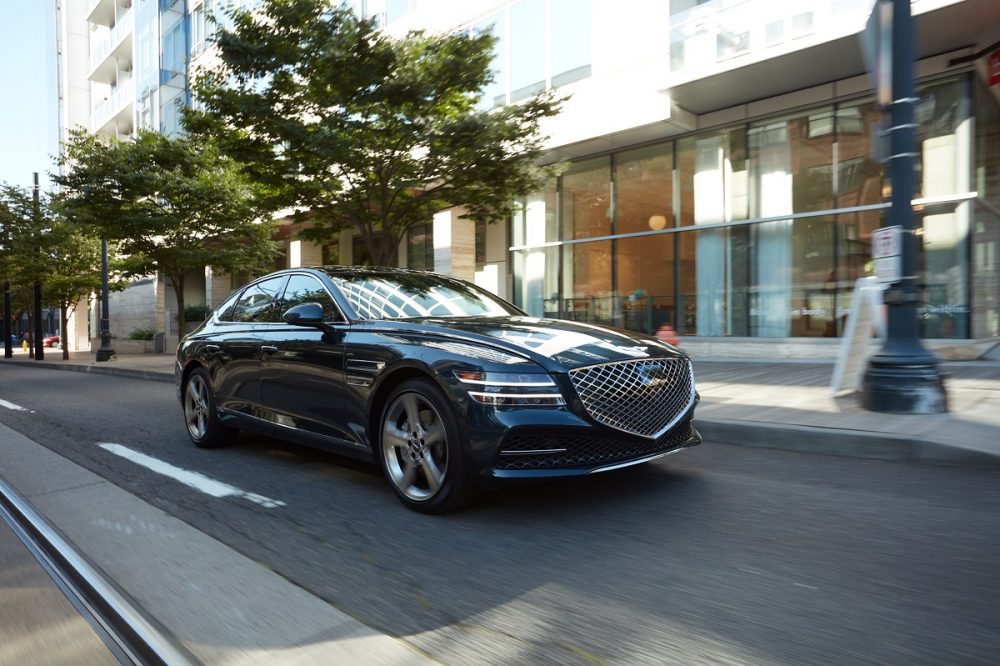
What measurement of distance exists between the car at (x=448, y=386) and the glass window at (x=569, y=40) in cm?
1280

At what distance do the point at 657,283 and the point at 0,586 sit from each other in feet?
49.1

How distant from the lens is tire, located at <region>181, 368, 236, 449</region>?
585cm

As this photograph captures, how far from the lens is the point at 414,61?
10.9m

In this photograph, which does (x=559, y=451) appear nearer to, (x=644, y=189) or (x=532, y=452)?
(x=532, y=452)

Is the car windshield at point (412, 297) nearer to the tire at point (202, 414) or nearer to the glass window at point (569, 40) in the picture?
the tire at point (202, 414)

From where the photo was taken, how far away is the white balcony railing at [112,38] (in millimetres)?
40469

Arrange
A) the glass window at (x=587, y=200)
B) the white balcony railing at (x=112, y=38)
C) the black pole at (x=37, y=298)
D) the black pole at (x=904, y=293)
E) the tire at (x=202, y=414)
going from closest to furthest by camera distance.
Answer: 1. the tire at (x=202, y=414)
2. the black pole at (x=904, y=293)
3. the glass window at (x=587, y=200)
4. the black pole at (x=37, y=298)
5. the white balcony railing at (x=112, y=38)

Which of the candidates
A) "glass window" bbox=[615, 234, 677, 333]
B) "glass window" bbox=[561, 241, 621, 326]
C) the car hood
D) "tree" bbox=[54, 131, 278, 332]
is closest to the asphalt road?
the car hood

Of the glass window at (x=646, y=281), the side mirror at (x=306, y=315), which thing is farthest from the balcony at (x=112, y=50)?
the side mirror at (x=306, y=315)

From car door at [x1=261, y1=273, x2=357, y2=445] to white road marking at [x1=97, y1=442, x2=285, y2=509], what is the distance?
56cm

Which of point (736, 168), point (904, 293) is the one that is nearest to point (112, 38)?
point (736, 168)

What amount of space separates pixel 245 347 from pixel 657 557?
3749 millimetres

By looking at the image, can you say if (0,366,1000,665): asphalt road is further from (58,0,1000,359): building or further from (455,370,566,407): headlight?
(58,0,1000,359): building

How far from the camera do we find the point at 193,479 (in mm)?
4793
